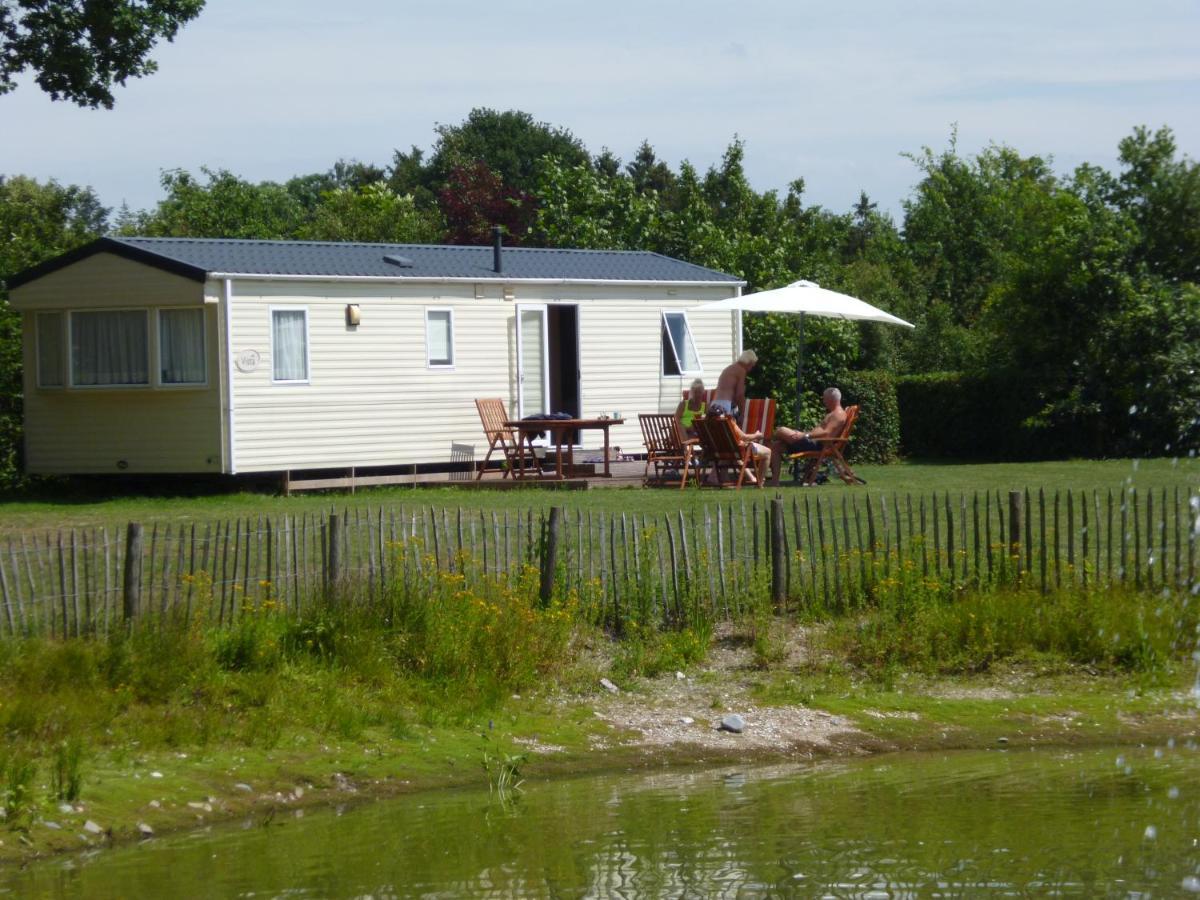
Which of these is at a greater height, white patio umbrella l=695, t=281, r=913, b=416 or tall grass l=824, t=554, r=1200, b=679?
white patio umbrella l=695, t=281, r=913, b=416

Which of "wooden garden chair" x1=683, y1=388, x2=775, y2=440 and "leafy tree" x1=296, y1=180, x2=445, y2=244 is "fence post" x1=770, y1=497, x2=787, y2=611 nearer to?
"wooden garden chair" x1=683, y1=388, x2=775, y2=440

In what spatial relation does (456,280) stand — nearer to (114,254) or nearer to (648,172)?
(114,254)

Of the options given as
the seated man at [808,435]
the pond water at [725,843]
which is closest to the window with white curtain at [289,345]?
the seated man at [808,435]

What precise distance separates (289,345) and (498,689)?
11.0 m

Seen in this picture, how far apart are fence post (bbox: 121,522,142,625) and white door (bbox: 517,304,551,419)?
1264 cm

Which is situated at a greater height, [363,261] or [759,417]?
[363,261]

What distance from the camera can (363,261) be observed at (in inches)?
869

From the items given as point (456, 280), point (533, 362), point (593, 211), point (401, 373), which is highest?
point (593, 211)

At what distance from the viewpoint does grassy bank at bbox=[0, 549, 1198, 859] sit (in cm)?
898

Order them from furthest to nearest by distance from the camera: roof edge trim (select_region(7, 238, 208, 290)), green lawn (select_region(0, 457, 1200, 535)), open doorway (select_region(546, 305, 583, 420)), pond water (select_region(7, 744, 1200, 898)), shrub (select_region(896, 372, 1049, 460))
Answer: shrub (select_region(896, 372, 1049, 460)) < open doorway (select_region(546, 305, 583, 420)) < roof edge trim (select_region(7, 238, 208, 290)) < green lawn (select_region(0, 457, 1200, 535)) < pond water (select_region(7, 744, 1200, 898))

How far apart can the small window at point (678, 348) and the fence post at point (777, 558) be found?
41.9 ft

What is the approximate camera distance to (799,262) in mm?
33719

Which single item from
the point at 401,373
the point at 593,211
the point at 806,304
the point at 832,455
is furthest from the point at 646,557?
the point at 593,211

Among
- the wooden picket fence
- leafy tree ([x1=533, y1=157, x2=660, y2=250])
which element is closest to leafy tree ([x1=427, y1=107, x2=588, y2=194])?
leafy tree ([x1=533, y1=157, x2=660, y2=250])
